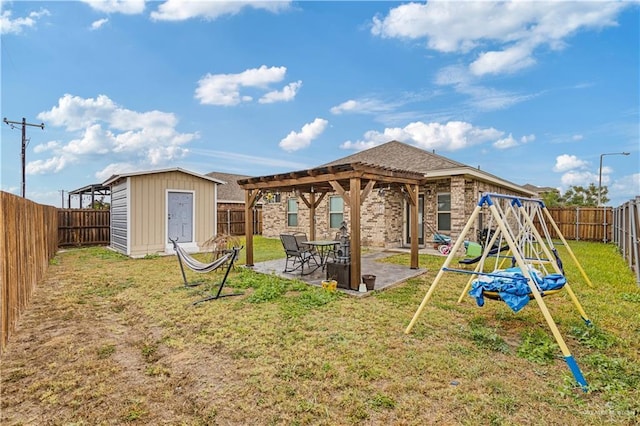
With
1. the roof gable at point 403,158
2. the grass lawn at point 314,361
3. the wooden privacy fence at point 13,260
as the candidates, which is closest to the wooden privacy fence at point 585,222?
the roof gable at point 403,158

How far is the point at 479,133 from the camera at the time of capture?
1775 centimetres

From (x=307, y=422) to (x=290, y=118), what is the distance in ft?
47.8

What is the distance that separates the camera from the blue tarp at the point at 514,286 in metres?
3.53

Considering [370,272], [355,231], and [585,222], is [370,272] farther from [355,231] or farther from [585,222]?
[585,222]

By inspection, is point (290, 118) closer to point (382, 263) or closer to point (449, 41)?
point (449, 41)

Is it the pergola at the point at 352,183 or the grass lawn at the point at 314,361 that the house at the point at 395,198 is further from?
the grass lawn at the point at 314,361

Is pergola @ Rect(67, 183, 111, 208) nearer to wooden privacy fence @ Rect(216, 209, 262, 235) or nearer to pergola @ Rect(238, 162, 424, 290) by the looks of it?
wooden privacy fence @ Rect(216, 209, 262, 235)

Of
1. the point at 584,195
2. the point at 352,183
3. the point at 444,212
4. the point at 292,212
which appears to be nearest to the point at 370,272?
the point at 352,183

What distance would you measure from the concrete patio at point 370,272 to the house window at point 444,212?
366 centimetres

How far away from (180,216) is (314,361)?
10.2 metres

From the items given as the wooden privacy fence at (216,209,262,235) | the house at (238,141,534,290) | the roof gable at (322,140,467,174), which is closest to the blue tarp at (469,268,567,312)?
the house at (238,141,534,290)

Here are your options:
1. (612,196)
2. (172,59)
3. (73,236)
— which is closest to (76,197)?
(73,236)

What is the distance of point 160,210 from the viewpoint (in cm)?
1137

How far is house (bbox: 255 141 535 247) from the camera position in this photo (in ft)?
35.1
